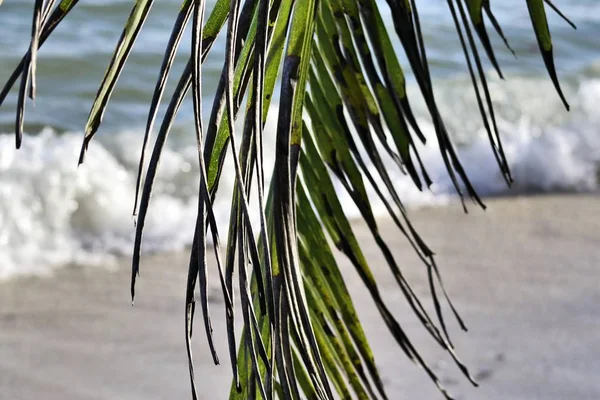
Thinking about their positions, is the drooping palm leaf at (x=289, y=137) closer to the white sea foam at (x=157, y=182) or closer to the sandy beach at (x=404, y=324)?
the sandy beach at (x=404, y=324)

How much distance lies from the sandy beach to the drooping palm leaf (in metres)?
2.02

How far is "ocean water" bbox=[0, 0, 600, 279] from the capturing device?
424cm

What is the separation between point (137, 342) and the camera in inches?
124

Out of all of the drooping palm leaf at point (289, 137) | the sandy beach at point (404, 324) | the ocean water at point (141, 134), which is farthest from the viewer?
the ocean water at point (141, 134)

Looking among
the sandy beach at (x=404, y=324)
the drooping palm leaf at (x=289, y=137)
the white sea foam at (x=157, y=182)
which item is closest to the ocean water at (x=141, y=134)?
the white sea foam at (x=157, y=182)

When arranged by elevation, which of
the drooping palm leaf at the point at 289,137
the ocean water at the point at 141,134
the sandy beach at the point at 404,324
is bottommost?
the ocean water at the point at 141,134

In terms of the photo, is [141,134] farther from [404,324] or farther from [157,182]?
[404,324]

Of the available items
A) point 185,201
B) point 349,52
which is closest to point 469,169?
point 185,201

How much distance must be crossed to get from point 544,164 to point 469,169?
0.45m

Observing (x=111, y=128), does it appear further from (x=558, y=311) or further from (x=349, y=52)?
(x=349, y=52)

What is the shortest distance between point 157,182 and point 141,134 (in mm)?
558

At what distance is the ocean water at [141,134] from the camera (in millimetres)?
4238

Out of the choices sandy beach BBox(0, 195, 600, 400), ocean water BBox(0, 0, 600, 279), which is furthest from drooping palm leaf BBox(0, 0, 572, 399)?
ocean water BBox(0, 0, 600, 279)

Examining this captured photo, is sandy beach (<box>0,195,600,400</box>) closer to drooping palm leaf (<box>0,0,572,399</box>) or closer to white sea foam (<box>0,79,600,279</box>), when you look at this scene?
white sea foam (<box>0,79,600,279</box>)
